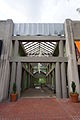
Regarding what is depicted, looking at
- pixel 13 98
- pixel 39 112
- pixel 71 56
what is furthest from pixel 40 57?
pixel 39 112

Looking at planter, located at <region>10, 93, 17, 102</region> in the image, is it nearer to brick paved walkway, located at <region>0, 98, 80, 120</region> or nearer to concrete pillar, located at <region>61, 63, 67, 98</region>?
brick paved walkway, located at <region>0, 98, 80, 120</region>

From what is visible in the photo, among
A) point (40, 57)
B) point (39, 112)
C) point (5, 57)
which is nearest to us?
Answer: point (39, 112)

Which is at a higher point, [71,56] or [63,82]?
[71,56]

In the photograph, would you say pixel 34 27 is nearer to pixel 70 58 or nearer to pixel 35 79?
pixel 70 58

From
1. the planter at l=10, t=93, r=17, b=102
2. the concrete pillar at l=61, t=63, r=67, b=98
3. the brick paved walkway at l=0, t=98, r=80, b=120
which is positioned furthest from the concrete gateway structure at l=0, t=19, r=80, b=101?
the brick paved walkway at l=0, t=98, r=80, b=120

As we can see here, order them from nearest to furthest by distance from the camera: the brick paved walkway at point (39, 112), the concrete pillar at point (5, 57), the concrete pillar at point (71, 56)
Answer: the brick paved walkway at point (39, 112)
the concrete pillar at point (5, 57)
the concrete pillar at point (71, 56)

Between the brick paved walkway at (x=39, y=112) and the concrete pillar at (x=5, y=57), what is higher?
the concrete pillar at (x=5, y=57)

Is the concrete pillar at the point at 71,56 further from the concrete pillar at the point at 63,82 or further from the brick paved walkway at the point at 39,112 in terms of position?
the brick paved walkway at the point at 39,112

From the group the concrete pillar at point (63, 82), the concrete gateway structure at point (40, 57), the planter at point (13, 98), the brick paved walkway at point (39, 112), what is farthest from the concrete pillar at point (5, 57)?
the concrete pillar at point (63, 82)

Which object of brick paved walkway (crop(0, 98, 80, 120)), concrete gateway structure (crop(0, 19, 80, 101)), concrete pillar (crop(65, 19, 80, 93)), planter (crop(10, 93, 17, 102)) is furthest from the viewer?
concrete gateway structure (crop(0, 19, 80, 101))

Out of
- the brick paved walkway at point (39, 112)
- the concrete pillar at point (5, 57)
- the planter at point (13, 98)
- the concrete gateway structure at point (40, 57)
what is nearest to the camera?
the brick paved walkway at point (39, 112)

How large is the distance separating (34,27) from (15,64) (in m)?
5.60

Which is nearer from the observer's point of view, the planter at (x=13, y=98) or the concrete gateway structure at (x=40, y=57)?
the planter at (x=13, y=98)

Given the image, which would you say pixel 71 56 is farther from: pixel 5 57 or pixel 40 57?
pixel 5 57
